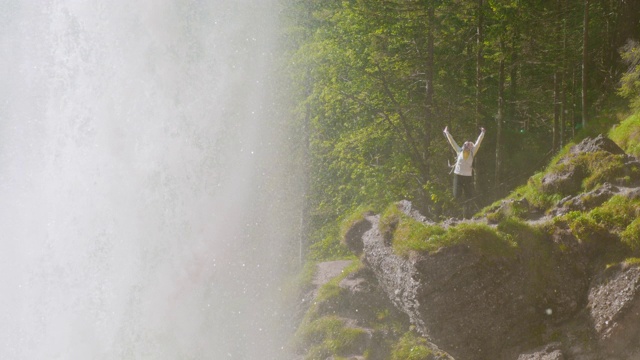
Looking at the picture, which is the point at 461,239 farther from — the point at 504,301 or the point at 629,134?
the point at 629,134

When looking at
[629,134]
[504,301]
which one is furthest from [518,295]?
[629,134]

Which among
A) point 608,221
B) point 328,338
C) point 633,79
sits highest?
point 633,79

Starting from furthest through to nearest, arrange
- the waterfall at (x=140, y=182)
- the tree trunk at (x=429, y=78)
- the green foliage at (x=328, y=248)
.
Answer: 1. the green foliage at (x=328, y=248)
2. the waterfall at (x=140, y=182)
3. the tree trunk at (x=429, y=78)

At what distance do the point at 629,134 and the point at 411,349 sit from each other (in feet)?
25.1

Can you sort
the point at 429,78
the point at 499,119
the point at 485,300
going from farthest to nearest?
the point at 429,78 → the point at 499,119 → the point at 485,300

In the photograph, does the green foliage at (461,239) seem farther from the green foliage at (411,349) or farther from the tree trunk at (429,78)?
the tree trunk at (429,78)

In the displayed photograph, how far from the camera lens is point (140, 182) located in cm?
2452

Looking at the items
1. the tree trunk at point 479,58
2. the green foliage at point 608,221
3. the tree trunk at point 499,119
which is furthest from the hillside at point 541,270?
the tree trunk at point 479,58

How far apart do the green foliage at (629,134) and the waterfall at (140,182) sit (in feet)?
36.2

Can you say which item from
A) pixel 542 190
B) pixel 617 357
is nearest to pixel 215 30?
pixel 542 190

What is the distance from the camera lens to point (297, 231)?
1299 inches

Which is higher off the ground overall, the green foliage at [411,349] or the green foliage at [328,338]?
the green foliage at [411,349]

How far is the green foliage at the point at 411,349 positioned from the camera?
55.9 feet

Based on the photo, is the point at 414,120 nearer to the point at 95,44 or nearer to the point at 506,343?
the point at 506,343
